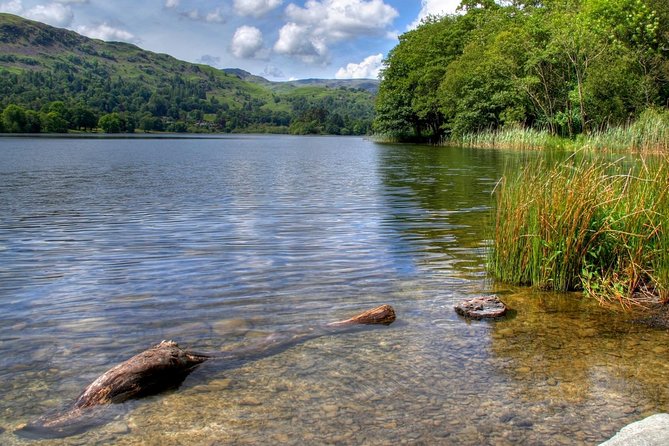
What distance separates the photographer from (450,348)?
6352mm

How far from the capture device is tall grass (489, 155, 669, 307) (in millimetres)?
7953

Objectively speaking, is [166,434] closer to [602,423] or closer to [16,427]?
[16,427]

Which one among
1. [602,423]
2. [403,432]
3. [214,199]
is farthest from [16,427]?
[214,199]

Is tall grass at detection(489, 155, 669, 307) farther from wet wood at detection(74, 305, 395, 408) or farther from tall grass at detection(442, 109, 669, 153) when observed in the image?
tall grass at detection(442, 109, 669, 153)

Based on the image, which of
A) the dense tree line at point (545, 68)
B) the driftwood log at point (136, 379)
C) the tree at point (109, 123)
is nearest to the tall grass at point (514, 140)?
the dense tree line at point (545, 68)

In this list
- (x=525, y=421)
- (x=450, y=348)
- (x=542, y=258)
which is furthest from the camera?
(x=542, y=258)

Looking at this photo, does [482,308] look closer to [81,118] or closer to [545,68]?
[545,68]

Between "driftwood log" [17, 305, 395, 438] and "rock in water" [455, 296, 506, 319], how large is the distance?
7.59ft

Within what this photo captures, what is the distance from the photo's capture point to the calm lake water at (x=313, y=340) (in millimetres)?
4707

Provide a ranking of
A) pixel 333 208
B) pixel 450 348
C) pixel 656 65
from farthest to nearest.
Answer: pixel 656 65 < pixel 333 208 < pixel 450 348

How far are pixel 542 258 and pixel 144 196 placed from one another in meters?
17.0

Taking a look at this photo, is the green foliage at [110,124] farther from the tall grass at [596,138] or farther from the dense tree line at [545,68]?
the tall grass at [596,138]

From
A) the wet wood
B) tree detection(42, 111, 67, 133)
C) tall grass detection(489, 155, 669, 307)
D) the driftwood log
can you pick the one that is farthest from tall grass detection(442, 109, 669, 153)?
tree detection(42, 111, 67, 133)

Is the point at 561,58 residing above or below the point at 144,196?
above
